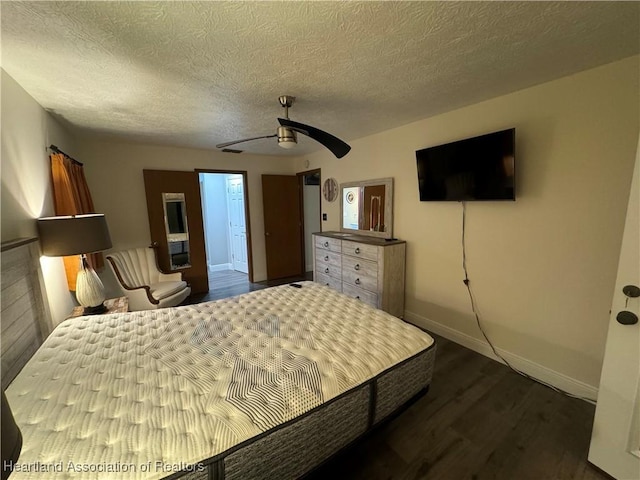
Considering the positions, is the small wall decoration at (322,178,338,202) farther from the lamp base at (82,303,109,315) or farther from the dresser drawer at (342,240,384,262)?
the lamp base at (82,303,109,315)

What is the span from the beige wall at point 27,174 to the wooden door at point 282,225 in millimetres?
2871

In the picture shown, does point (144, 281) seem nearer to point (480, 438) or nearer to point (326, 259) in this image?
point (326, 259)

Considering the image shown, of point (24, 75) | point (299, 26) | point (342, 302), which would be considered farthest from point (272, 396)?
point (24, 75)

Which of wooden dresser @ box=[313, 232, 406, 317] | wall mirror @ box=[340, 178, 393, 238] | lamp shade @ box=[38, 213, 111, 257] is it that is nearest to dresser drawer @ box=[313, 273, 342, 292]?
wooden dresser @ box=[313, 232, 406, 317]

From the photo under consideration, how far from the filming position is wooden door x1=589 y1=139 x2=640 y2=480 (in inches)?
51.2

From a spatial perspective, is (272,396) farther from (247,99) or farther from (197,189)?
(197,189)

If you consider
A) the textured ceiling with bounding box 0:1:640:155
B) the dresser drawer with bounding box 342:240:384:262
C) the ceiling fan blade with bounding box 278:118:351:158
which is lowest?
the dresser drawer with bounding box 342:240:384:262

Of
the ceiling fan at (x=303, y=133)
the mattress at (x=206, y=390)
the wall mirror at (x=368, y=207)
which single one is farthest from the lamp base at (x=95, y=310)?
the wall mirror at (x=368, y=207)

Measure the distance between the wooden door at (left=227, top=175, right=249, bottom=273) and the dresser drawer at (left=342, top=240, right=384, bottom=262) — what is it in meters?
2.69

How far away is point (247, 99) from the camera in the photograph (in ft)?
7.23

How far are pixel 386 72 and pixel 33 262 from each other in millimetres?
2678

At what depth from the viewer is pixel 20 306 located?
60.5 inches

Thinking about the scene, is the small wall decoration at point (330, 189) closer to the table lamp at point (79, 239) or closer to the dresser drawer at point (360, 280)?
the dresser drawer at point (360, 280)

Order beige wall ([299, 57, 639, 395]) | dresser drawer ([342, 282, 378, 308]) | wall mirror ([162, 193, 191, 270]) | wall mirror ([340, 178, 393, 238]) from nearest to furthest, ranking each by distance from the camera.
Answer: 1. beige wall ([299, 57, 639, 395])
2. dresser drawer ([342, 282, 378, 308])
3. wall mirror ([340, 178, 393, 238])
4. wall mirror ([162, 193, 191, 270])
